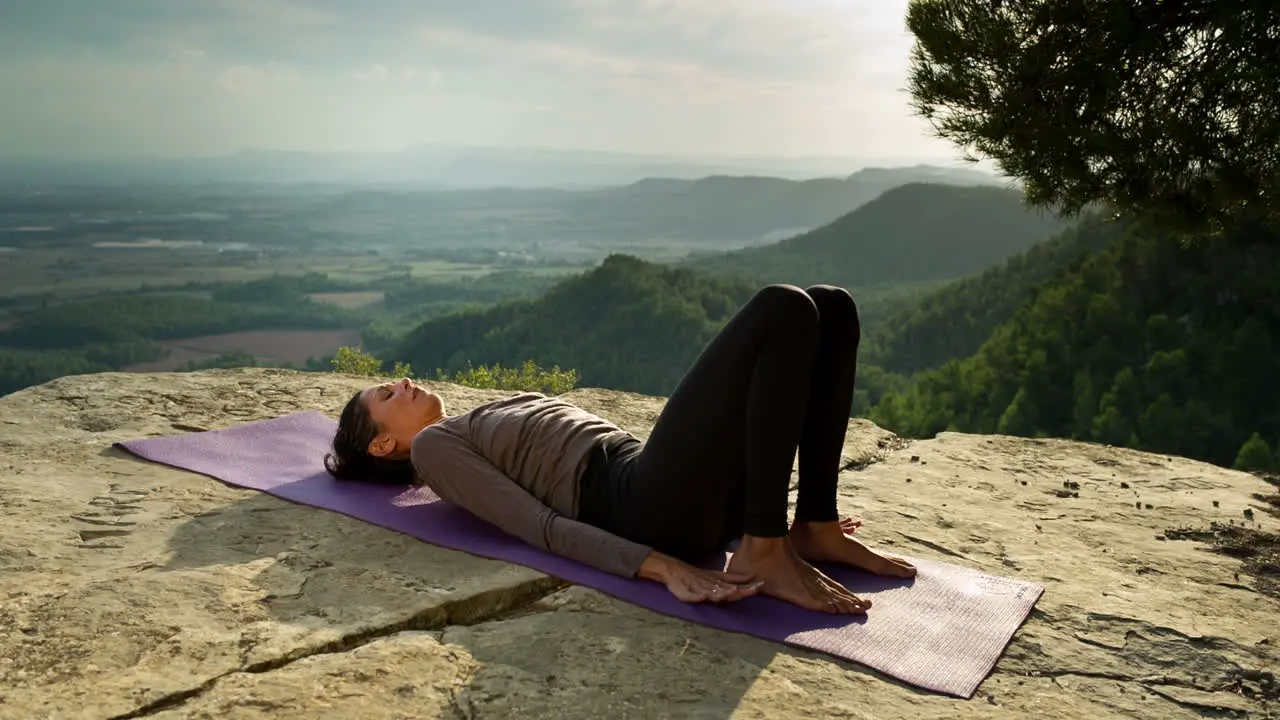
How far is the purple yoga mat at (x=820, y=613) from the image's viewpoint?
2195 mm

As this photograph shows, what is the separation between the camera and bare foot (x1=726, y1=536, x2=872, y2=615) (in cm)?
238

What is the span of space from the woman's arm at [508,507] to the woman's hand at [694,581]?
0.08ft

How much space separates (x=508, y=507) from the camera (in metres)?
2.72

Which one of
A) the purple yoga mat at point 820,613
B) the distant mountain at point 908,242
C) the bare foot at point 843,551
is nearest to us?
the purple yoga mat at point 820,613

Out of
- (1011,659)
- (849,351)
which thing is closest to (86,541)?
(849,351)

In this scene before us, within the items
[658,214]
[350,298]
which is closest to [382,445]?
[350,298]

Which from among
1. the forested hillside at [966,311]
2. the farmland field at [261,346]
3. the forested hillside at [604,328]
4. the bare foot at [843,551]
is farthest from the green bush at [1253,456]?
the farmland field at [261,346]

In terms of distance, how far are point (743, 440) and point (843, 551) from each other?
0.55 meters

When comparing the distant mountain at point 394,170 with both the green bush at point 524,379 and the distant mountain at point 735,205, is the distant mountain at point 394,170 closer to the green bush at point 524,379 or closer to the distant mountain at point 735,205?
the distant mountain at point 735,205

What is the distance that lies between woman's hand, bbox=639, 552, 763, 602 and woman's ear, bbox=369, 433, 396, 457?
1055 mm

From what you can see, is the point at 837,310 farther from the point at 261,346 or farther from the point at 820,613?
the point at 261,346

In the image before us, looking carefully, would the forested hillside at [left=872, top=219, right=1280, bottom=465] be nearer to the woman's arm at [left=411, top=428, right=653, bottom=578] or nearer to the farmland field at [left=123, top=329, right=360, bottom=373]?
the woman's arm at [left=411, top=428, right=653, bottom=578]

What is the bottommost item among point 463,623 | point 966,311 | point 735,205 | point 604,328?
point 604,328

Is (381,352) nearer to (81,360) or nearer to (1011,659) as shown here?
(81,360)
